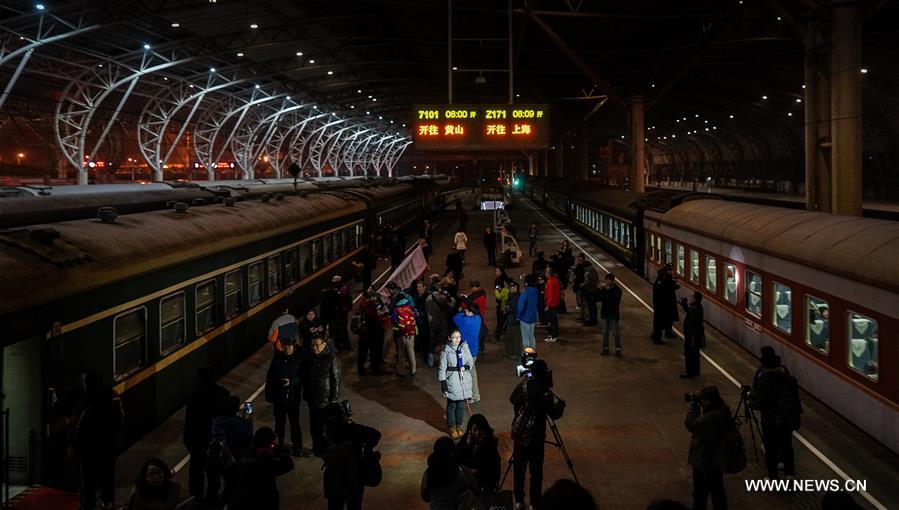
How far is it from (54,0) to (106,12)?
8.40 feet

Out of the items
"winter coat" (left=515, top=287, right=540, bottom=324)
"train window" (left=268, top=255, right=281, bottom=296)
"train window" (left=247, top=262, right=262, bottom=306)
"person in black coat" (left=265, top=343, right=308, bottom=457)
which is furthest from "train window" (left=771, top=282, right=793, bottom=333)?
"train window" (left=268, top=255, right=281, bottom=296)

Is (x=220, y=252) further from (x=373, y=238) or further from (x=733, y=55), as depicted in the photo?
(x=733, y=55)

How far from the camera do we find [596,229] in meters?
36.9

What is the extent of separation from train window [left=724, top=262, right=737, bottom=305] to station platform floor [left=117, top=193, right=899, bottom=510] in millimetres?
931

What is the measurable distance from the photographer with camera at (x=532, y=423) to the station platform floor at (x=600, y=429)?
95 centimetres

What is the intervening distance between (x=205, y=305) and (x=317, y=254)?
905 centimetres

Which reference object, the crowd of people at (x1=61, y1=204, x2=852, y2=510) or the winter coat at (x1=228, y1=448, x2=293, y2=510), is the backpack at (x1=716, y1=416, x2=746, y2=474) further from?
the winter coat at (x1=228, y1=448, x2=293, y2=510)

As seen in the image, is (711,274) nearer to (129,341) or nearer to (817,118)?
(817,118)

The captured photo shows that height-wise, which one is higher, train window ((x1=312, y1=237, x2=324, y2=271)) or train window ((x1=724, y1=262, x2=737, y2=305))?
train window ((x1=312, y1=237, x2=324, y2=271))

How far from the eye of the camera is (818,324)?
1135cm

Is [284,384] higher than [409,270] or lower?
lower

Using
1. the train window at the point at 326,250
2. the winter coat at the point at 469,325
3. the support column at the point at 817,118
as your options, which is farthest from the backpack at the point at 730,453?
the train window at the point at 326,250

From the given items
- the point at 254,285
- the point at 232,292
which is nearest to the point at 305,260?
the point at 254,285

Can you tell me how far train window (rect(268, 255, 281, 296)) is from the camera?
1644cm
